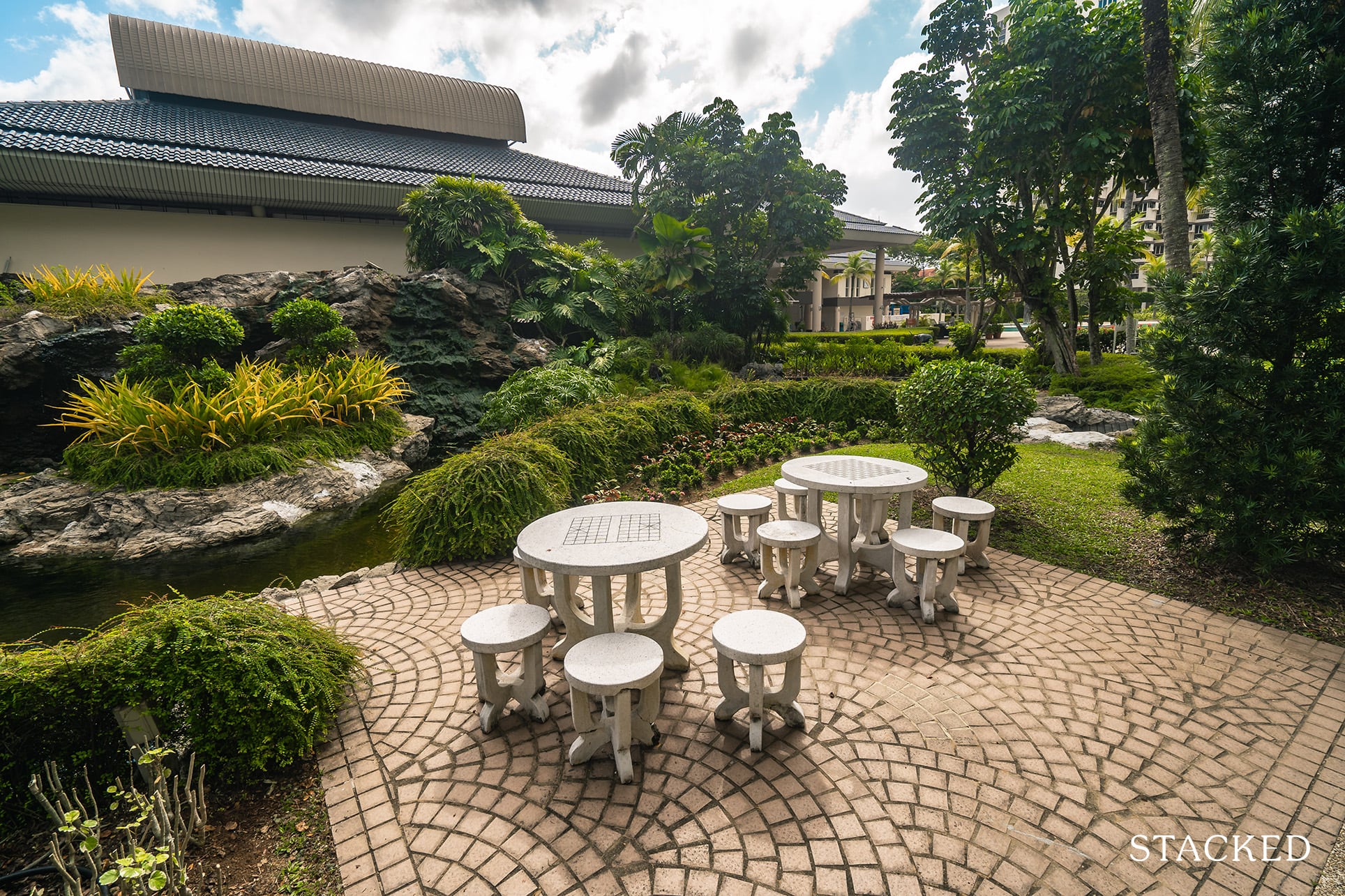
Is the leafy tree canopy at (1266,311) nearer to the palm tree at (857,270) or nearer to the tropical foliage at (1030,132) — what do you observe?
the tropical foliage at (1030,132)

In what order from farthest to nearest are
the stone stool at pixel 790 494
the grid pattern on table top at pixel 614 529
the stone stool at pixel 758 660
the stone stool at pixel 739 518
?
the stone stool at pixel 790 494, the stone stool at pixel 739 518, the grid pattern on table top at pixel 614 529, the stone stool at pixel 758 660

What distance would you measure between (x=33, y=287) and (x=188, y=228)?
5.00 meters

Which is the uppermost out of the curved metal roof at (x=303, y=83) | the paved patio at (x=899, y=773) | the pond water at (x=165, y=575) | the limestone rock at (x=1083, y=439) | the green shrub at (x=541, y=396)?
the curved metal roof at (x=303, y=83)

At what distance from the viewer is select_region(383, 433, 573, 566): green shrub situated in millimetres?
5133

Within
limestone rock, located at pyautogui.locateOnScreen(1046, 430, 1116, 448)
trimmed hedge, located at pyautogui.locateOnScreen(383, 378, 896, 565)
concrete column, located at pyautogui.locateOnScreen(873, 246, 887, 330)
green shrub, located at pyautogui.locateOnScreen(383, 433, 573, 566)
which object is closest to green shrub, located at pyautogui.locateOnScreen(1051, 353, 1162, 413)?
limestone rock, located at pyautogui.locateOnScreen(1046, 430, 1116, 448)

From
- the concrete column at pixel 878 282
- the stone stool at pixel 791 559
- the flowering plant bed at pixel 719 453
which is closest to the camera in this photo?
the stone stool at pixel 791 559

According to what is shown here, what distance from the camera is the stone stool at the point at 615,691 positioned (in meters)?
2.43

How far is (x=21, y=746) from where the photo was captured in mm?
2240

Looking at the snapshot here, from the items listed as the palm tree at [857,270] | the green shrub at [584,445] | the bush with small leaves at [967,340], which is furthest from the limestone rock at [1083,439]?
the palm tree at [857,270]

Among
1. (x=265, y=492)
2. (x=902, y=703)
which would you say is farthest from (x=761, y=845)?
(x=265, y=492)

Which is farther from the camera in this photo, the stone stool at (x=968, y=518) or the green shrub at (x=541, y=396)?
the green shrub at (x=541, y=396)

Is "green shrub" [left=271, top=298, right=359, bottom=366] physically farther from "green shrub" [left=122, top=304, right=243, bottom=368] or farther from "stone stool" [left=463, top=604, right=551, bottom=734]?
"stone stool" [left=463, top=604, right=551, bottom=734]

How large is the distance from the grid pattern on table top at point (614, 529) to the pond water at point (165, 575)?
3411 millimetres

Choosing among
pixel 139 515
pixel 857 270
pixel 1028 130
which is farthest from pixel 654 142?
pixel 857 270
